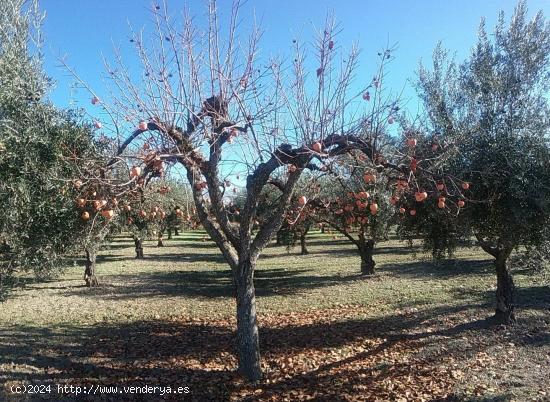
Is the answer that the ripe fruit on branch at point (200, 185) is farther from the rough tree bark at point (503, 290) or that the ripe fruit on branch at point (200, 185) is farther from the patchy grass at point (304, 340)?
the rough tree bark at point (503, 290)

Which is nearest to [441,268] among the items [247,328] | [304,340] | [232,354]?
[304,340]

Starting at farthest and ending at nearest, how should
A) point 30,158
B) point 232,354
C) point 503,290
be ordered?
point 503,290 < point 232,354 < point 30,158

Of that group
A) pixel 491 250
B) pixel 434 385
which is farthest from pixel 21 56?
pixel 491 250

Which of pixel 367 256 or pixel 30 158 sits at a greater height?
pixel 30 158

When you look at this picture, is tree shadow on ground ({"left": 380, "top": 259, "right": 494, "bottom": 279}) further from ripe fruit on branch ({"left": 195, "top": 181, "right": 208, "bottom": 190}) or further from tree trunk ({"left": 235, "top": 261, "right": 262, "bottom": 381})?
ripe fruit on branch ({"left": 195, "top": 181, "right": 208, "bottom": 190})

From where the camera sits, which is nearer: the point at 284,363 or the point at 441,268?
the point at 284,363

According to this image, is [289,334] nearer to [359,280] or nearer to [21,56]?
A: [21,56]

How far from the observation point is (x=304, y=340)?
10281 mm

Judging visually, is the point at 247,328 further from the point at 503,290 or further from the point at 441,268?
the point at 441,268

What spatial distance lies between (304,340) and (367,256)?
37.3 ft

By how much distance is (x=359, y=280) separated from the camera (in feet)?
64.9

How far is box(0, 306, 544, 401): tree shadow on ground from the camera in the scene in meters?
7.54

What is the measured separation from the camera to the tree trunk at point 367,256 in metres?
20.8

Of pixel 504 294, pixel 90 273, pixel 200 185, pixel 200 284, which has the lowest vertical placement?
pixel 200 284
